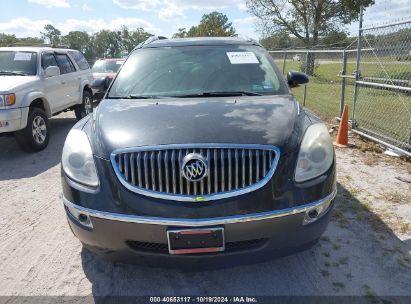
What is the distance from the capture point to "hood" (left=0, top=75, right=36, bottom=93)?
5867 mm

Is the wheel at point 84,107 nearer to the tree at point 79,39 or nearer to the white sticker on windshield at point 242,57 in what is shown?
the white sticker on windshield at point 242,57

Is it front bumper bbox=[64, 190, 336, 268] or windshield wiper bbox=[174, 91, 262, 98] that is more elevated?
windshield wiper bbox=[174, 91, 262, 98]

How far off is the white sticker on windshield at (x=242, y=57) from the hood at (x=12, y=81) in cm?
382

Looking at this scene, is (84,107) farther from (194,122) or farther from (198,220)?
(198,220)

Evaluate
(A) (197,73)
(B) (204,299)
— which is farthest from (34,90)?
(B) (204,299)

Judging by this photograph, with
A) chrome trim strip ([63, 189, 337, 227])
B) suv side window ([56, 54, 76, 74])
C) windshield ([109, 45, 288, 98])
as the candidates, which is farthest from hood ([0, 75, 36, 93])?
chrome trim strip ([63, 189, 337, 227])

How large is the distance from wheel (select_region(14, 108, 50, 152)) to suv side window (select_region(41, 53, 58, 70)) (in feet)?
3.59

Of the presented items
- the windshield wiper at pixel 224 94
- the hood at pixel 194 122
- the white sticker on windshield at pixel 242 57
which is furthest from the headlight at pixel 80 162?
the white sticker on windshield at pixel 242 57

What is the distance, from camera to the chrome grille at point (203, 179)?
7.58 feet

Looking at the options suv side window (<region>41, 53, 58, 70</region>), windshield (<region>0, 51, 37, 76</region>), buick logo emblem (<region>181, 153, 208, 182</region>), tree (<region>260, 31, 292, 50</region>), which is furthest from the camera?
tree (<region>260, 31, 292, 50</region>)

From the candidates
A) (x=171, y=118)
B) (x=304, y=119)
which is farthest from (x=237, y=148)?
(x=304, y=119)

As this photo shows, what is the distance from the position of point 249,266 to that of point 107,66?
11.5m

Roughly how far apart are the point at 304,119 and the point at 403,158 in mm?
3431

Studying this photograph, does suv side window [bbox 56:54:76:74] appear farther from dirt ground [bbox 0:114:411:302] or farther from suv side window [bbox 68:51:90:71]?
dirt ground [bbox 0:114:411:302]
